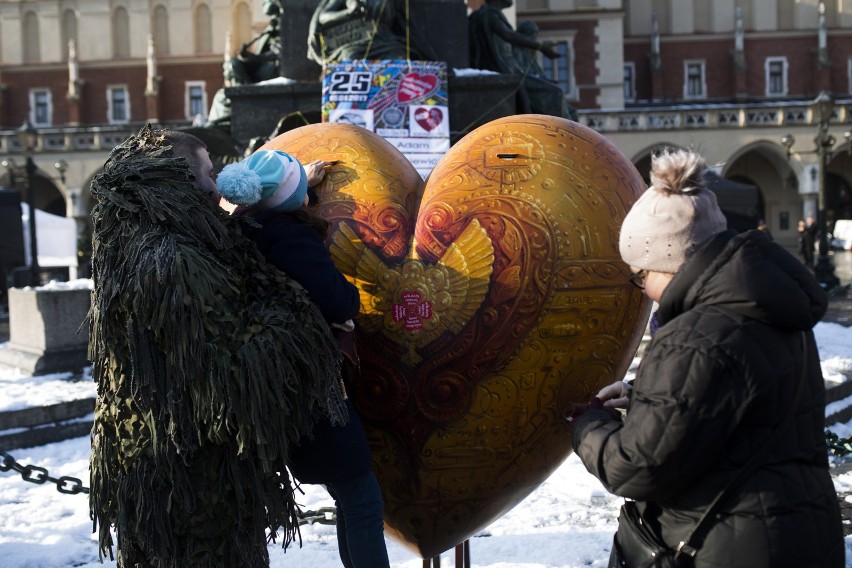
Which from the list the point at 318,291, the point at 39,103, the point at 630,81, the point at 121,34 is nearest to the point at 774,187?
the point at 630,81

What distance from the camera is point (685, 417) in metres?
1.75

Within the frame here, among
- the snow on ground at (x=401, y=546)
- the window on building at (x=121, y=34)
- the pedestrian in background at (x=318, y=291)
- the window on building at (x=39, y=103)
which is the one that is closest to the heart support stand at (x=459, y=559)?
the snow on ground at (x=401, y=546)

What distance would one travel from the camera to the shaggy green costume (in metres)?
2.06

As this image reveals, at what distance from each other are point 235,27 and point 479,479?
4277cm

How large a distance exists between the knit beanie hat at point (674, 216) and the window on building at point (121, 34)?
148ft

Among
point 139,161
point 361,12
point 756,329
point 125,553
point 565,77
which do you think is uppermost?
point 565,77

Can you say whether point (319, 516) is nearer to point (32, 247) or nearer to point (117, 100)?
point (32, 247)

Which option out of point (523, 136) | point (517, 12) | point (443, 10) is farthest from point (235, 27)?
point (523, 136)

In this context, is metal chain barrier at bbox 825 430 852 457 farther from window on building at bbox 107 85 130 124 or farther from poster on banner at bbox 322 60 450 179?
window on building at bbox 107 85 130 124

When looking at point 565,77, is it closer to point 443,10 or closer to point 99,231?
point 443,10

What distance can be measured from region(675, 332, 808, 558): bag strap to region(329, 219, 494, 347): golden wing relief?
87cm

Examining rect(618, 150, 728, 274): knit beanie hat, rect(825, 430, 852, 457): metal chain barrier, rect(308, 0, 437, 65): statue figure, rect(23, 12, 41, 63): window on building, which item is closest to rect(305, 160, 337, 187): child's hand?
rect(618, 150, 728, 274): knit beanie hat

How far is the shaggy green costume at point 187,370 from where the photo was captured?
2059 millimetres

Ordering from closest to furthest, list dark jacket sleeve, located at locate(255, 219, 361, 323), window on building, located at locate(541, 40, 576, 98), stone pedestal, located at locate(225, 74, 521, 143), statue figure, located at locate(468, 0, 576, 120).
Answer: dark jacket sleeve, located at locate(255, 219, 361, 323), stone pedestal, located at locate(225, 74, 521, 143), statue figure, located at locate(468, 0, 576, 120), window on building, located at locate(541, 40, 576, 98)
